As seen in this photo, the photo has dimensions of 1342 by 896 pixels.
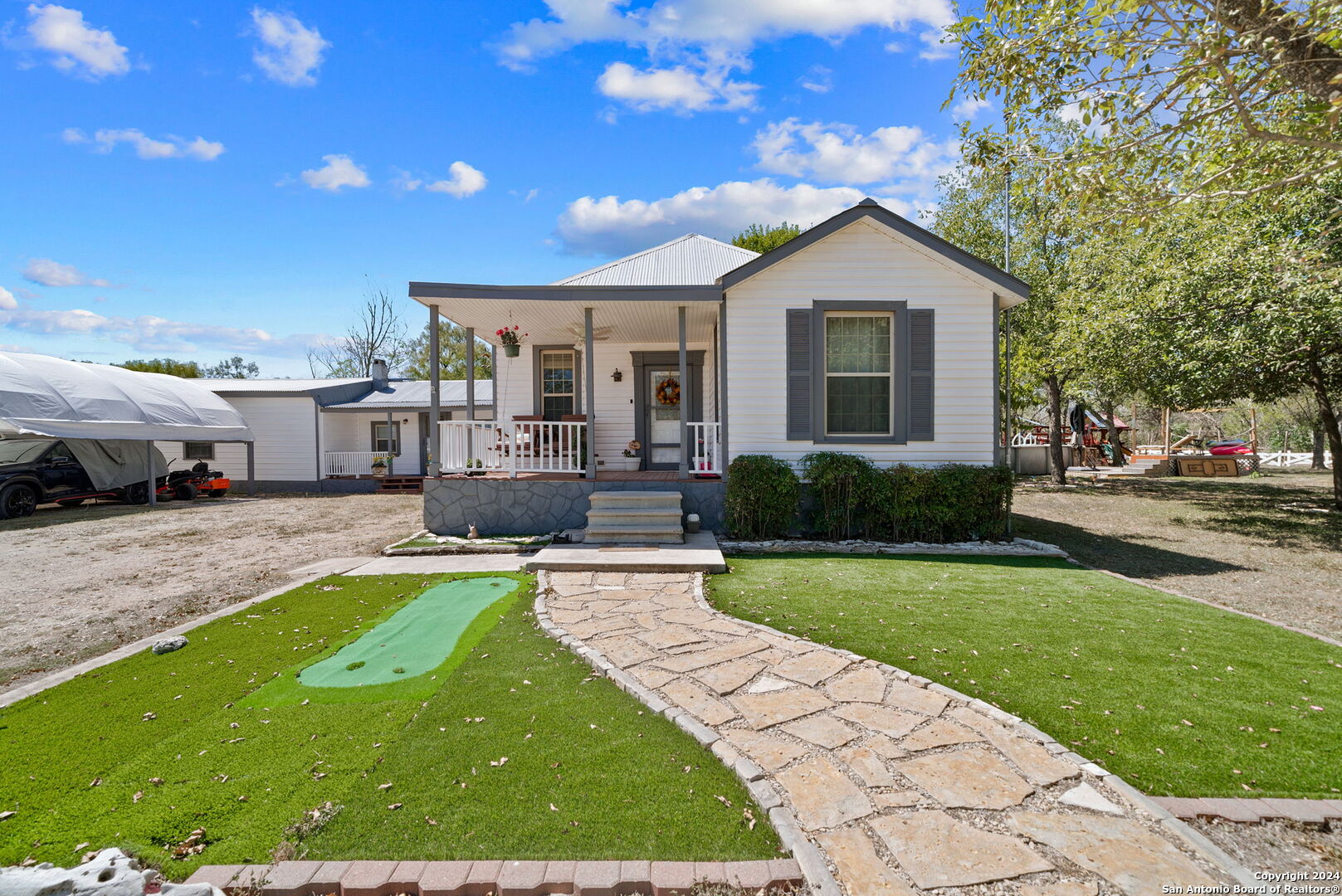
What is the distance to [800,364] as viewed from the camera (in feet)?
28.1

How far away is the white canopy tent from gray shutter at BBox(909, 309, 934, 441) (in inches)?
705

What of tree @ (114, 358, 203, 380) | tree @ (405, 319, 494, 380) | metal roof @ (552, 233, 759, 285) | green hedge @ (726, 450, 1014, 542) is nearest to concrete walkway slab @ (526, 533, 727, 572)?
green hedge @ (726, 450, 1014, 542)

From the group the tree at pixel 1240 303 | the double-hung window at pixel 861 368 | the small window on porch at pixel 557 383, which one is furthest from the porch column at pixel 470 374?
the tree at pixel 1240 303

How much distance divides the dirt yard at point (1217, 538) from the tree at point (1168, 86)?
4106mm

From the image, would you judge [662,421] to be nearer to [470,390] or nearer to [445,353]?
[470,390]

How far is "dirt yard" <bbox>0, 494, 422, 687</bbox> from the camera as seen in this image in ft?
16.5

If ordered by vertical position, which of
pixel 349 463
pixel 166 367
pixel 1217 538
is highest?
pixel 166 367

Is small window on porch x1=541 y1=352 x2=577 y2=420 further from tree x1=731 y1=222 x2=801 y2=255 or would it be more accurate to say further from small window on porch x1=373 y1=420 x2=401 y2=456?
tree x1=731 y1=222 x2=801 y2=255

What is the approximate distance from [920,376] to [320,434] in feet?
60.0

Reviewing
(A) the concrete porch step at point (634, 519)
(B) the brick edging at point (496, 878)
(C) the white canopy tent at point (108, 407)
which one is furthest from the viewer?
(C) the white canopy tent at point (108, 407)

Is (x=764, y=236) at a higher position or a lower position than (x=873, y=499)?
higher

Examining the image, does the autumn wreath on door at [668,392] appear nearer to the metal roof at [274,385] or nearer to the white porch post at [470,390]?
the white porch post at [470,390]

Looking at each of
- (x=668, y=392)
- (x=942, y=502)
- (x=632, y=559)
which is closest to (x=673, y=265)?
(x=668, y=392)

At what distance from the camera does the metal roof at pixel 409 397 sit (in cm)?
1908
